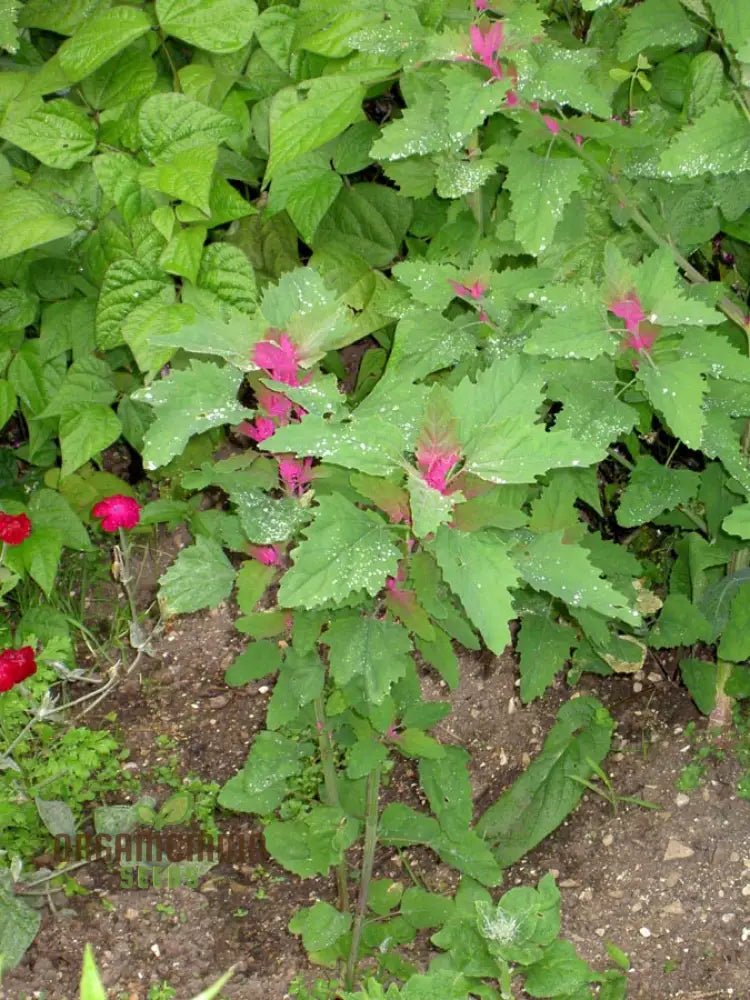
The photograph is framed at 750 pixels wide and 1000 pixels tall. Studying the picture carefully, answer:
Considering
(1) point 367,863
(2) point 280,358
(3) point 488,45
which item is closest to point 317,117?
(3) point 488,45

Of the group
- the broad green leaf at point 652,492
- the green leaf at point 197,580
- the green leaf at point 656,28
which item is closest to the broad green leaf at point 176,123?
the green leaf at point 656,28

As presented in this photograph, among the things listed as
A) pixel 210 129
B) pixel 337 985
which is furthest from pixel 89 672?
pixel 210 129

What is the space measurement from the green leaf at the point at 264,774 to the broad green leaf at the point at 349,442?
0.63 metres

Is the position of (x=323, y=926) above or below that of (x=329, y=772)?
below

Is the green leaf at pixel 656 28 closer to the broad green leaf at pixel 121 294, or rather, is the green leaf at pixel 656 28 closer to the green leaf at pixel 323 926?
the broad green leaf at pixel 121 294

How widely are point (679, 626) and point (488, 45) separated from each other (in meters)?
1.05

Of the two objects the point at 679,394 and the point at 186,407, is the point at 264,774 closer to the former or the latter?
the point at 186,407

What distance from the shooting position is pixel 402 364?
172cm

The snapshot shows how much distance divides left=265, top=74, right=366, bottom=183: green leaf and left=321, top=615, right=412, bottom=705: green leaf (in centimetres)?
77

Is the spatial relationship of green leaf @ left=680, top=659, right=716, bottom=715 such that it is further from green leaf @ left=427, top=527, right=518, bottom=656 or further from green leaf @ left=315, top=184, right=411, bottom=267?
green leaf @ left=427, top=527, right=518, bottom=656

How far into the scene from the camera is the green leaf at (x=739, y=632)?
6.61 ft

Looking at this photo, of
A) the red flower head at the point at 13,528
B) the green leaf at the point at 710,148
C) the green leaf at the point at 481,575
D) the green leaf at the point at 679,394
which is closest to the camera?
the green leaf at the point at 481,575

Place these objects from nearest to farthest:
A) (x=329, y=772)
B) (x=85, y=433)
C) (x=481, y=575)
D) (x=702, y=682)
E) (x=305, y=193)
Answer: (x=481, y=575), (x=329, y=772), (x=305, y=193), (x=702, y=682), (x=85, y=433)

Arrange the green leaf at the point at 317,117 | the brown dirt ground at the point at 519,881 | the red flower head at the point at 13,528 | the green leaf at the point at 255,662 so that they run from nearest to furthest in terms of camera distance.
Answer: the green leaf at the point at 255,662, the green leaf at the point at 317,117, the brown dirt ground at the point at 519,881, the red flower head at the point at 13,528
